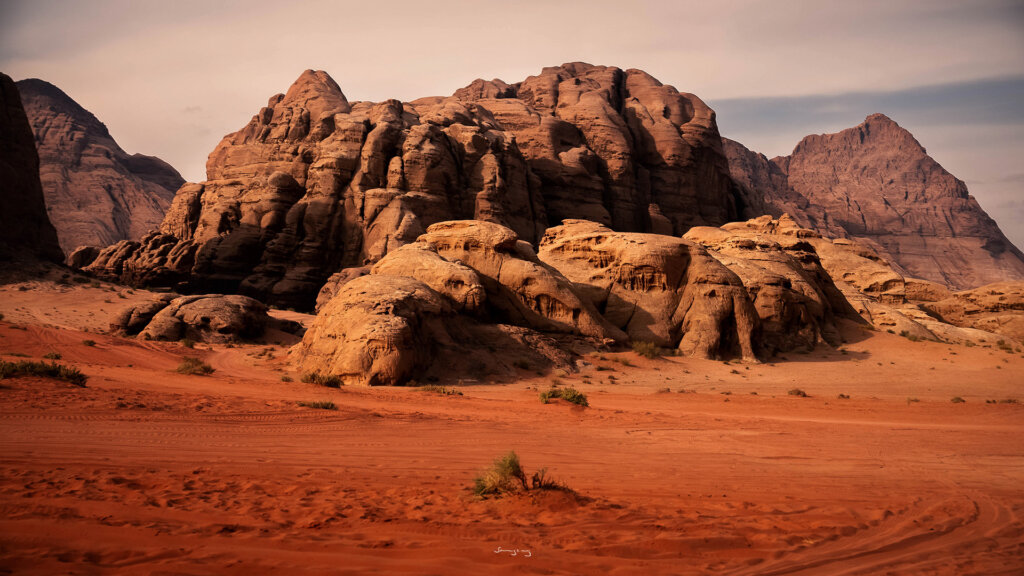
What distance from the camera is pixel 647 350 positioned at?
21594mm

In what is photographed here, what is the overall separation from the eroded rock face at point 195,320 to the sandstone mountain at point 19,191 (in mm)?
15834

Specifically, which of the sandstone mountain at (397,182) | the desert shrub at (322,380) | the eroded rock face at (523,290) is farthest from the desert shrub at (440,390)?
the sandstone mountain at (397,182)

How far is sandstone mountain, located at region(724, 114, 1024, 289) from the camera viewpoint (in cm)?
11469

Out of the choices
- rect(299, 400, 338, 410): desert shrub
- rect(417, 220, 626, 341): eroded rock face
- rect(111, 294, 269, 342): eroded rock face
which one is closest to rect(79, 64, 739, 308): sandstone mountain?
rect(111, 294, 269, 342): eroded rock face

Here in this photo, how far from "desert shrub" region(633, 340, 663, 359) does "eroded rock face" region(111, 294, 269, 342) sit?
1542 cm

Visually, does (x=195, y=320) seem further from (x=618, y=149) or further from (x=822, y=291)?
(x=618, y=149)

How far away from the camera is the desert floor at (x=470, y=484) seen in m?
4.54

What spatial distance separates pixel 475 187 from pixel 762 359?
2757 cm

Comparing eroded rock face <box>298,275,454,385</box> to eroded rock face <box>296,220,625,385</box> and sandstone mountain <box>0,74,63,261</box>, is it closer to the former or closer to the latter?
eroded rock face <box>296,220,625,385</box>

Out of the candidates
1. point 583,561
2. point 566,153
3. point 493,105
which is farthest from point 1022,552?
point 493,105

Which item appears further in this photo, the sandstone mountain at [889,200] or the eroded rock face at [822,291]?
the sandstone mountain at [889,200]

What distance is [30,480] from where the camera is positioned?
18.3 ft

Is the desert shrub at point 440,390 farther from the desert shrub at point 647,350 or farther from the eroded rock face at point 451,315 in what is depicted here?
the desert shrub at point 647,350

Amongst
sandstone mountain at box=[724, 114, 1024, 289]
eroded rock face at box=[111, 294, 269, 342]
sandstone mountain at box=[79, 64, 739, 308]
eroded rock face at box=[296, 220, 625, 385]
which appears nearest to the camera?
eroded rock face at box=[296, 220, 625, 385]
